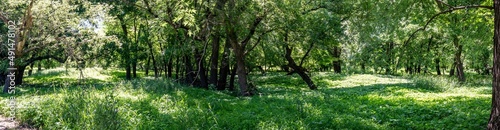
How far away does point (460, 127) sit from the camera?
6.14 metres

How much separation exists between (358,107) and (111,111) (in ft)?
18.8

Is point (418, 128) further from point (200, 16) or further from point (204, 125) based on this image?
point (200, 16)

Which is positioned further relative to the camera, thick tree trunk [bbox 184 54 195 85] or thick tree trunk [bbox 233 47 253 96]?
thick tree trunk [bbox 184 54 195 85]

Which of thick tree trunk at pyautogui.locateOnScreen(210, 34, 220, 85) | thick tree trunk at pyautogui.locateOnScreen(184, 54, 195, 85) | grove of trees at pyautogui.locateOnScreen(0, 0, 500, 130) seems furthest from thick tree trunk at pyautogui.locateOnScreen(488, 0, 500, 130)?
thick tree trunk at pyautogui.locateOnScreen(184, 54, 195, 85)

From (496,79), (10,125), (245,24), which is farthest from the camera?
(245,24)

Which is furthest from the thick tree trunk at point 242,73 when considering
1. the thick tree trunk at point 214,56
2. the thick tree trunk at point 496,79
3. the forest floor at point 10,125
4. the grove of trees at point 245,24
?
the thick tree trunk at point 496,79

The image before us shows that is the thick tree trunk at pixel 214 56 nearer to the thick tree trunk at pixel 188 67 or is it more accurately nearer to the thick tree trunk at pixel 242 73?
the thick tree trunk at pixel 188 67

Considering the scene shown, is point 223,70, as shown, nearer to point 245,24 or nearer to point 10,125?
point 245,24

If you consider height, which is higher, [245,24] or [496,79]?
[245,24]

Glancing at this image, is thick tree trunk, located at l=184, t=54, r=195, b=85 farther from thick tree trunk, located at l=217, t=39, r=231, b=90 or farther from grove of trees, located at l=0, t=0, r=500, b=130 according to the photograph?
thick tree trunk, located at l=217, t=39, r=231, b=90

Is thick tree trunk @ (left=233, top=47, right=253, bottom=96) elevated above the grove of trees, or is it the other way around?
the grove of trees

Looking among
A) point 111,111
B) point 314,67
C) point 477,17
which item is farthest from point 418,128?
point 314,67

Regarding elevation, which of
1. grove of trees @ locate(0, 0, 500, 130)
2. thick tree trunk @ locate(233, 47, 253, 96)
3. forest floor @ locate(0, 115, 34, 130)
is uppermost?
grove of trees @ locate(0, 0, 500, 130)

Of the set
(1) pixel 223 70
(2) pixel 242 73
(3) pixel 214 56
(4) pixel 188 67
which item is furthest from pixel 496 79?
(4) pixel 188 67
